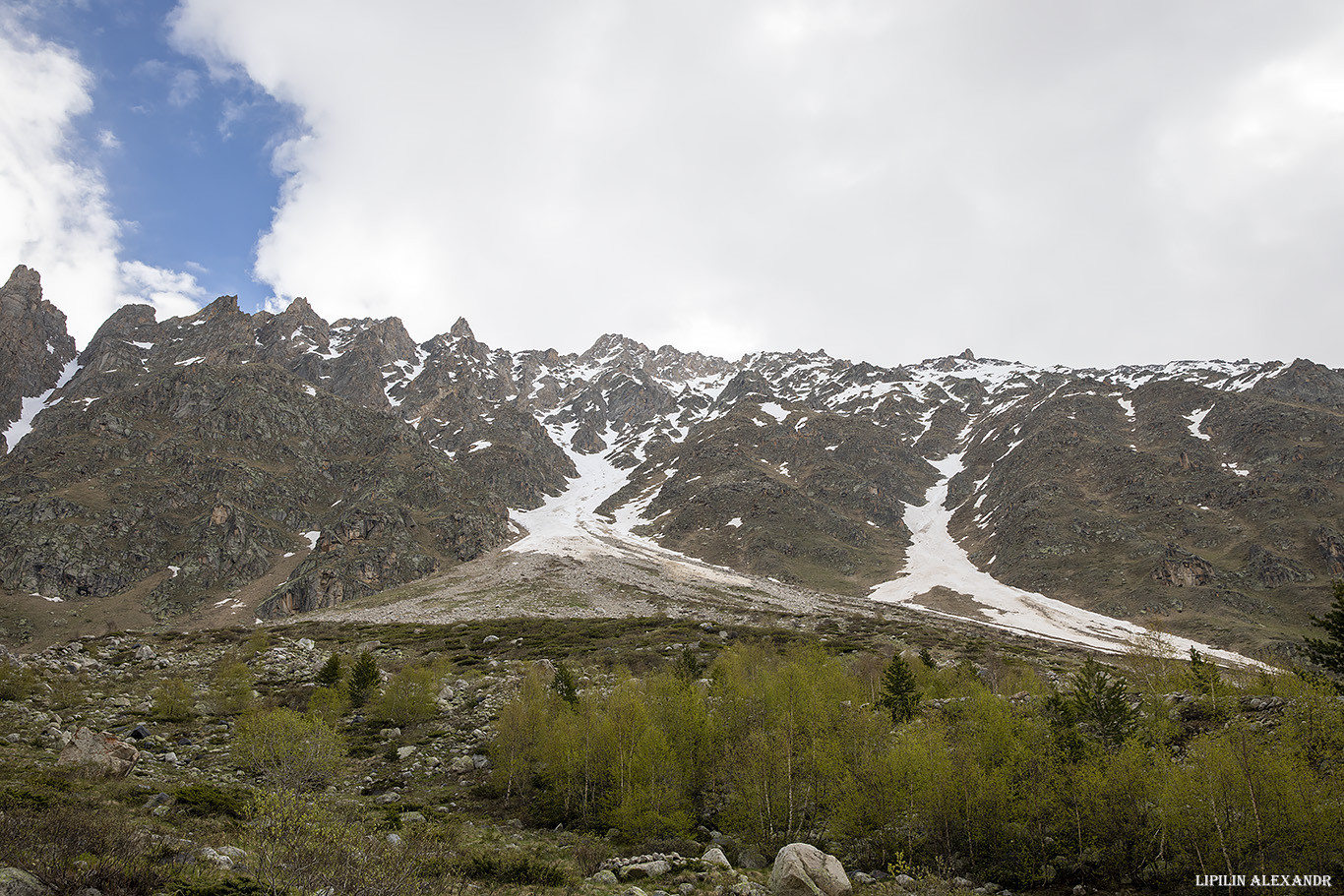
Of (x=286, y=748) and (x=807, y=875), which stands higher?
(x=286, y=748)

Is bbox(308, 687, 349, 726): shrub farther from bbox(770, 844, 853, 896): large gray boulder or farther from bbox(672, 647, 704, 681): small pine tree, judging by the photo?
bbox(770, 844, 853, 896): large gray boulder

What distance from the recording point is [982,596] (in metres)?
131

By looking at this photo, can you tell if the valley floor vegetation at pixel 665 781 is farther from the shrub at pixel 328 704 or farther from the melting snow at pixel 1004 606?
the melting snow at pixel 1004 606

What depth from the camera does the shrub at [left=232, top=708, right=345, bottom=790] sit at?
23.1 meters

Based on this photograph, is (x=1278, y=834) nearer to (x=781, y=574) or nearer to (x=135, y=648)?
(x=135, y=648)

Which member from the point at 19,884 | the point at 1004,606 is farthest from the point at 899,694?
the point at 1004,606

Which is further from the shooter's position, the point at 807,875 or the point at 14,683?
the point at 14,683

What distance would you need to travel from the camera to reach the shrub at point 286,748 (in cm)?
2311

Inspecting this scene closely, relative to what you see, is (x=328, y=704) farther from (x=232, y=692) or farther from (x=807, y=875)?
(x=807, y=875)

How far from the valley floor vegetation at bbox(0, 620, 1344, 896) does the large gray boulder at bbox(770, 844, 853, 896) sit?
1425 millimetres

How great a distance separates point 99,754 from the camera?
2355 centimetres

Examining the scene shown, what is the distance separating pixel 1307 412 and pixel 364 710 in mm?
258061

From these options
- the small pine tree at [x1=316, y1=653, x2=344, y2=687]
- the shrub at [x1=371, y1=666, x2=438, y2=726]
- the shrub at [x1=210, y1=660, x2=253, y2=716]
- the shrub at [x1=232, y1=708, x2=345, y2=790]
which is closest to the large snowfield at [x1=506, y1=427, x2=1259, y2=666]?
the small pine tree at [x1=316, y1=653, x2=344, y2=687]

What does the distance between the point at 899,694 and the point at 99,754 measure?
38.8m
